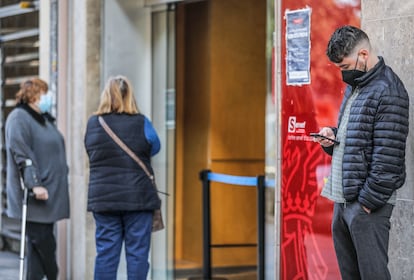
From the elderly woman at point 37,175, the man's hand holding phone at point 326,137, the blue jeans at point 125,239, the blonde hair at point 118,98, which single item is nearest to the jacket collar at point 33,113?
the elderly woman at point 37,175

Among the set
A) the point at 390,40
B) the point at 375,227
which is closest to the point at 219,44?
the point at 390,40

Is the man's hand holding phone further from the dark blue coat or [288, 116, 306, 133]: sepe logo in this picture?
the dark blue coat

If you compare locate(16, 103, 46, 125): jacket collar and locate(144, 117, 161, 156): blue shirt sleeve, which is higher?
locate(16, 103, 46, 125): jacket collar

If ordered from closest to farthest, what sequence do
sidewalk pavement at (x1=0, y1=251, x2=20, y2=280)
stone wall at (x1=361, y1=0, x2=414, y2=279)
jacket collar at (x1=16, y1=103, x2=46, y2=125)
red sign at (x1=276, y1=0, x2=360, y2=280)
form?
1. stone wall at (x1=361, y1=0, x2=414, y2=279)
2. red sign at (x1=276, y1=0, x2=360, y2=280)
3. jacket collar at (x1=16, y1=103, x2=46, y2=125)
4. sidewalk pavement at (x1=0, y1=251, x2=20, y2=280)

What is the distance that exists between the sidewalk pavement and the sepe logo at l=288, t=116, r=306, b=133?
413 cm

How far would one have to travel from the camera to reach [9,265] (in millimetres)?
10953

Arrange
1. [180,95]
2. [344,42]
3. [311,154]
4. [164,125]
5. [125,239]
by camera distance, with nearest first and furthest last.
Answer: [344,42] → [311,154] → [125,239] → [164,125] → [180,95]

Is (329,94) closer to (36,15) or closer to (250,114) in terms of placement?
(250,114)

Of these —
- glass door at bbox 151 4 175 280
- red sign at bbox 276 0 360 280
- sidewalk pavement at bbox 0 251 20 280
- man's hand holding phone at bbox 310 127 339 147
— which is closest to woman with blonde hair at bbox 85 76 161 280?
red sign at bbox 276 0 360 280

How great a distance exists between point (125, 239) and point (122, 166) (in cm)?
63

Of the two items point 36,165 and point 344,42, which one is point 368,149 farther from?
point 36,165

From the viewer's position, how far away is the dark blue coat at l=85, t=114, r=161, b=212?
7855 millimetres

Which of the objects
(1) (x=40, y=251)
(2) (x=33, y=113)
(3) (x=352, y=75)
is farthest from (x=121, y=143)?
(3) (x=352, y=75)

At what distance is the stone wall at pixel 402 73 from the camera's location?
5.83 m
